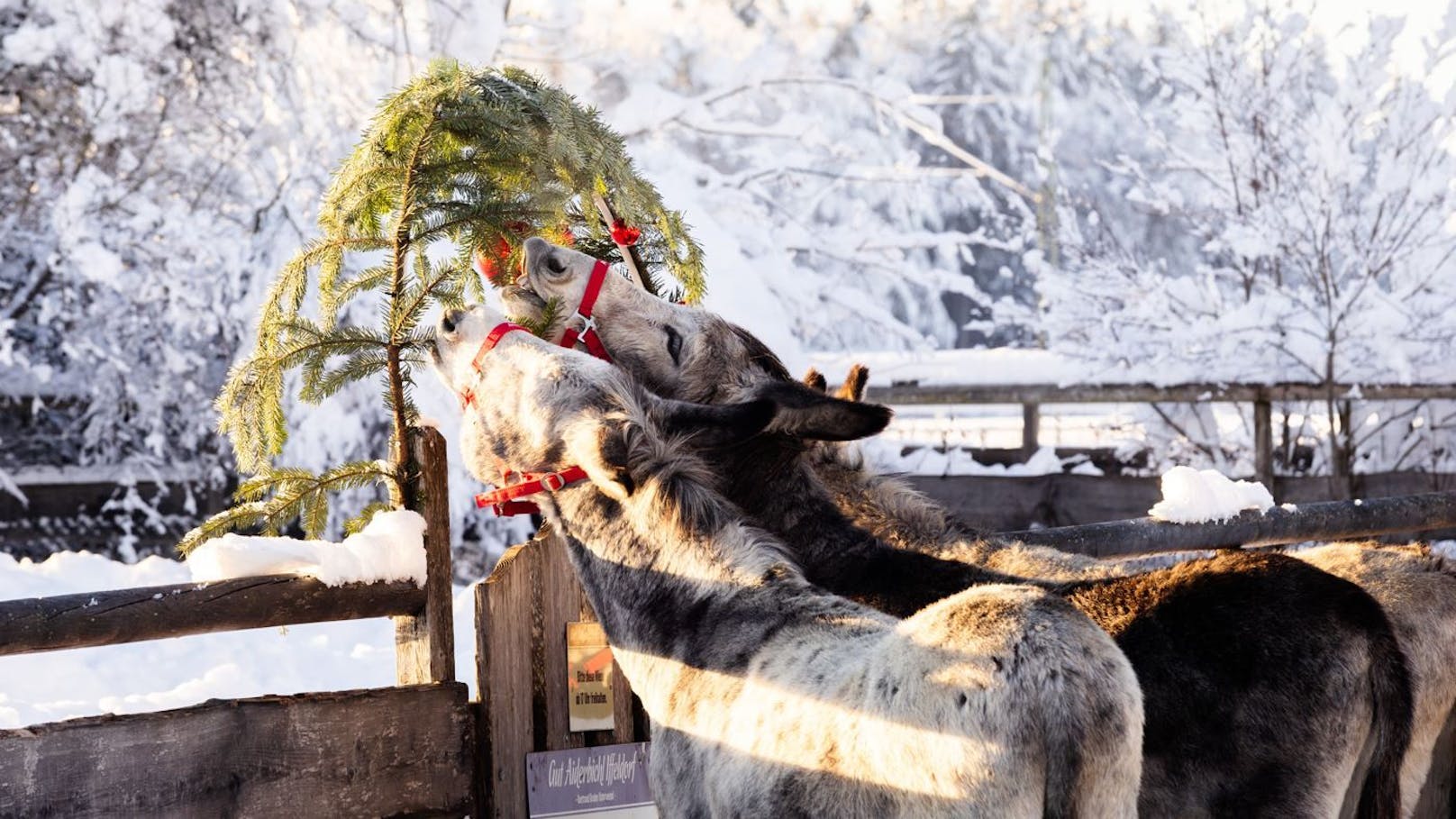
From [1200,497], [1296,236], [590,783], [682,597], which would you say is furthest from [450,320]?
[1296,236]

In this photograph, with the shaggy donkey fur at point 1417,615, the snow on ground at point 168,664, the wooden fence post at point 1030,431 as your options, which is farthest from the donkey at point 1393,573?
the wooden fence post at point 1030,431

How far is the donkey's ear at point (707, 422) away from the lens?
9.34 ft

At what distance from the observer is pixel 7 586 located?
664 cm

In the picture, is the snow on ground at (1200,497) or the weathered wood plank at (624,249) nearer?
the weathered wood plank at (624,249)

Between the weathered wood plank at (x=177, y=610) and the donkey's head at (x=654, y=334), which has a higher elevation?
the donkey's head at (x=654, y=334)

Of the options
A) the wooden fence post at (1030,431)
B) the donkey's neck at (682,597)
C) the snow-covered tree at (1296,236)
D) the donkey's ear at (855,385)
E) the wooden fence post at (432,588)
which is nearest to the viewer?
the donkey's neck at (682,597)

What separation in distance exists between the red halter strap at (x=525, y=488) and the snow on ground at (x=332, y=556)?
41cm

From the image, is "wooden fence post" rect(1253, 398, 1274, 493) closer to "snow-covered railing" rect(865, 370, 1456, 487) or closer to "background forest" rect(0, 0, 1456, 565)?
"snow-covered railing" rect(865, 370, 1456, 487)

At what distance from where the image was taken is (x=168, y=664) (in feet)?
22.0

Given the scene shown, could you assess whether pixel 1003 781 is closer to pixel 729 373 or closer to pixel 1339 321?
pixel 729 373

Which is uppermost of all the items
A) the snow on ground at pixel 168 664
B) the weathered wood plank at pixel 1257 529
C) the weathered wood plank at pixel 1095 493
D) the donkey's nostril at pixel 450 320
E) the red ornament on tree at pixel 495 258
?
the red ornament on tree at pixel 495 258

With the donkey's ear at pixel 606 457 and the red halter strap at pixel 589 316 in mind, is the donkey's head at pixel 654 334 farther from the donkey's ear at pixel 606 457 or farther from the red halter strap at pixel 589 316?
the donkey's ear at pixel 606 457

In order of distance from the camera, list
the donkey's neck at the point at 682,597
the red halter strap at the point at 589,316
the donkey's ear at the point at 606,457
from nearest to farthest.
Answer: the donkey's neck at the point at 682,597 < the donkey's ear at the point at 606,457 < the red halter strap at the point at 589,316

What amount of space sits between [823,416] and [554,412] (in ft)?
2.06
